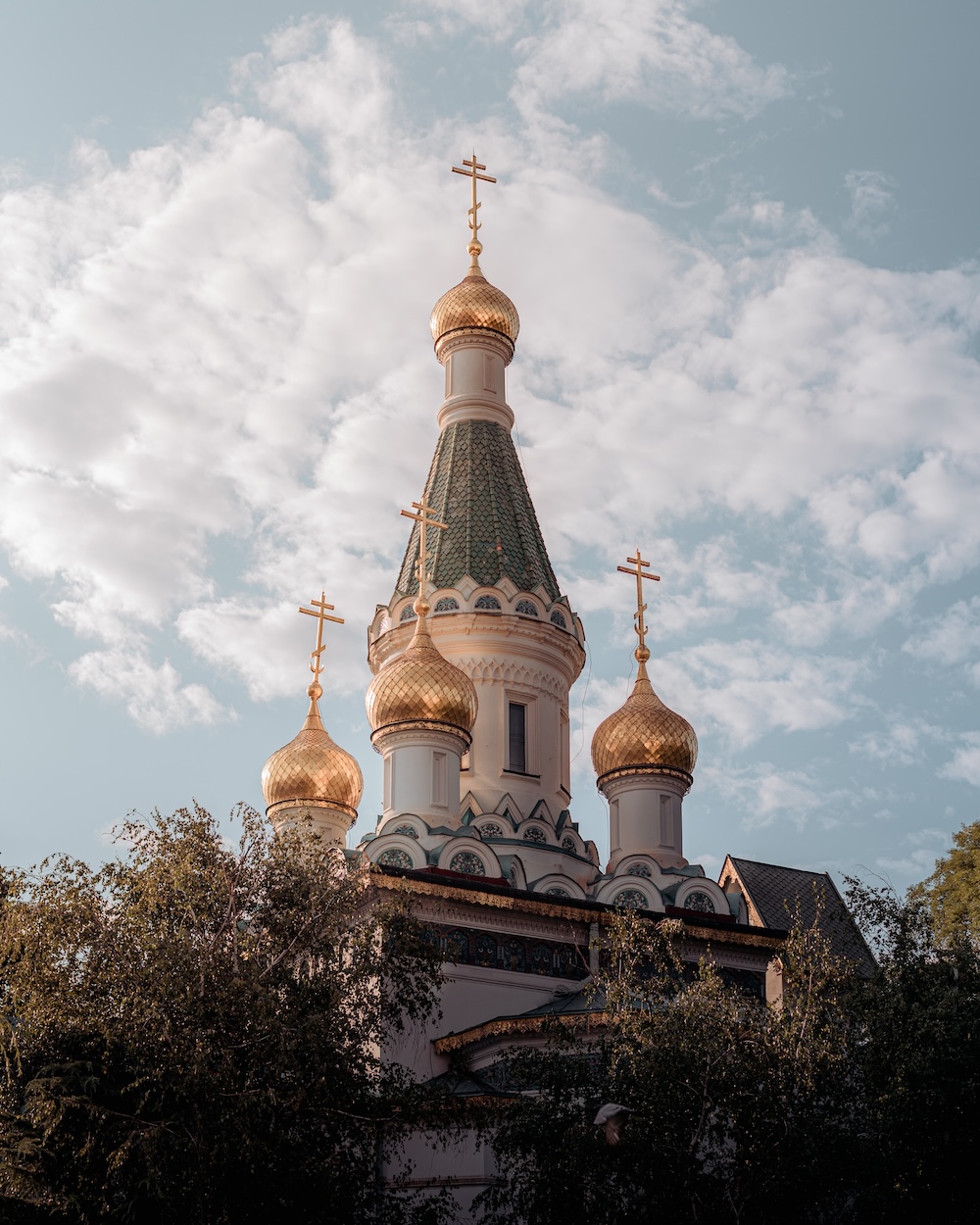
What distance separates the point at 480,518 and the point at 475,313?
4.37 meters

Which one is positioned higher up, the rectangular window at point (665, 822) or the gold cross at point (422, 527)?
the gold cross at point (422, 527)

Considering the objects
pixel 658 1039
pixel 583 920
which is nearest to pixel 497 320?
pixel 583 920

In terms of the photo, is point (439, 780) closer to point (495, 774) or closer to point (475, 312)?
point (495, 774)

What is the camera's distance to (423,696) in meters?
24.5

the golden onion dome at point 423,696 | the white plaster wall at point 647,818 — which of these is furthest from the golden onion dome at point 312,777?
the white plaster wall at point 647,818

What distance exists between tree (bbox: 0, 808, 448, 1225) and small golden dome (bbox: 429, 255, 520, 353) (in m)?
16.9

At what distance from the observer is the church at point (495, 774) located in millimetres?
22078

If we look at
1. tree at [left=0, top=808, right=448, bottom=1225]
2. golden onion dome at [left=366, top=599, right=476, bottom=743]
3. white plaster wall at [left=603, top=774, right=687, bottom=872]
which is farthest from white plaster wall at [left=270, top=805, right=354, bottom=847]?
tree at [left=0, top=808, right=448, bottom=1225]

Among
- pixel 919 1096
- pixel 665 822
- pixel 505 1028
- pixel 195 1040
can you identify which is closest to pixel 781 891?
pixel 665 822

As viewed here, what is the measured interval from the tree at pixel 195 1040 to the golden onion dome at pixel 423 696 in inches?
365

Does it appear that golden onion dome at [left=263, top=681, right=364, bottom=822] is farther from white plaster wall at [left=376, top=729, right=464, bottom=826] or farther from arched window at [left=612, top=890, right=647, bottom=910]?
arched window at [left=612, top=890, right=647, bottom=910]

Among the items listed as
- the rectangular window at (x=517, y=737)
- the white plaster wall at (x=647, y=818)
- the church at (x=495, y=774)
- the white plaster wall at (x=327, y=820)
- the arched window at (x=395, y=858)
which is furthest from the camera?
the white plaster wall at (x=327, y=820)

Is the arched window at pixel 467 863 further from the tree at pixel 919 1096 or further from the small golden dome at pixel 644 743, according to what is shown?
the tree at pixel 919 1096

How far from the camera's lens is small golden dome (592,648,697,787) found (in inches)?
1029
